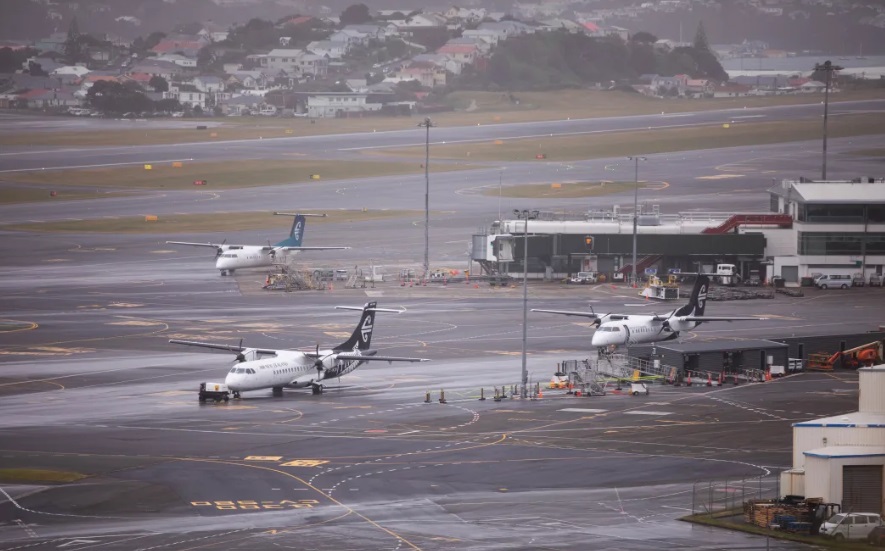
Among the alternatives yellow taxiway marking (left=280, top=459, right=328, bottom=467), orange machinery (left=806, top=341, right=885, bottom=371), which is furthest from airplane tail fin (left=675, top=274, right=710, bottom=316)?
yellow taxiway marking (left=280, top=459, right=328, bottom=467)

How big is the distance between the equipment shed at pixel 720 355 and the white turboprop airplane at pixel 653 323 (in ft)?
7.91

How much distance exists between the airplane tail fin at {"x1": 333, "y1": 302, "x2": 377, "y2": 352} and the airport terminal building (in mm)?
47659

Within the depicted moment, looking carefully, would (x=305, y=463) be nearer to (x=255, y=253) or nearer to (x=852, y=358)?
(x=852, y=358)

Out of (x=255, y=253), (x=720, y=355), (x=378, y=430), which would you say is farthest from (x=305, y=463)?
(x=255, y=253)

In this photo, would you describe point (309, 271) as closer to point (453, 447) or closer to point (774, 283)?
point (774, 283)

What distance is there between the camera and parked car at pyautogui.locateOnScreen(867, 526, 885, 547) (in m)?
55.4

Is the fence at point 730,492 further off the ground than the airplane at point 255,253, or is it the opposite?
the airplane at point 255,253

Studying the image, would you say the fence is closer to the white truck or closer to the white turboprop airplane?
the white truck

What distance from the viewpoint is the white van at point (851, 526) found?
5591 centimetres

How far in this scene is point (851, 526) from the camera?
5603 cm

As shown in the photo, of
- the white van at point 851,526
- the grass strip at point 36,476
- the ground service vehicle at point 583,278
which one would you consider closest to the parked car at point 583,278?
the ground service vehicle at point 583,278

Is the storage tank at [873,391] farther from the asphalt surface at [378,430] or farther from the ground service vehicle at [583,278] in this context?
the ground service vehicle at [583,278]

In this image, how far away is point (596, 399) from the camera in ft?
292

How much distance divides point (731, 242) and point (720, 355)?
48954mm
